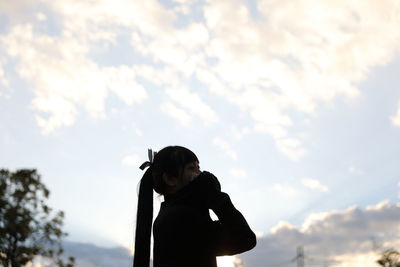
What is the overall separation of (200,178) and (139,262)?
81 centimetres

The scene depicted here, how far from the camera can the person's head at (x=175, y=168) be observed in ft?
11.2

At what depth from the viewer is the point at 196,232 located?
10.5ft

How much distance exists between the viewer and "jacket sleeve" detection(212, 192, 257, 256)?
3.01 metres

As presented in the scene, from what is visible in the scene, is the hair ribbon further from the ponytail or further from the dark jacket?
the dark jacket

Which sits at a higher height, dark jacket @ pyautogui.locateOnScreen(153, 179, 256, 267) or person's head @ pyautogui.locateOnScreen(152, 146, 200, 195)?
person's head @ pyautogui.locateOnScreen(152, 146, 200, 195)

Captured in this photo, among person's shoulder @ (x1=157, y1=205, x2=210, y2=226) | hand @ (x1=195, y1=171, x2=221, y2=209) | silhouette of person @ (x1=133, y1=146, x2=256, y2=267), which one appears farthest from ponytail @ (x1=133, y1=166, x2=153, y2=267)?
hand @ (x1=195, y1=171, x2=221, y2=209)

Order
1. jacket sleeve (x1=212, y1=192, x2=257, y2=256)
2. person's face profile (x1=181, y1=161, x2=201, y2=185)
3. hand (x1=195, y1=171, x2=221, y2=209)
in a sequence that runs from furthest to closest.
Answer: person's face profile (x1=181, y1=161, x2=201, y2=185) → hand (x1=195, y1=171, x2=221, y2=209) → jacket sleeve (x1=212, y1=192, x2=257, y2=256)

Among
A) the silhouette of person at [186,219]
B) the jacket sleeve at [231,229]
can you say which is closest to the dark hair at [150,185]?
the silhouette of person at [186,219]

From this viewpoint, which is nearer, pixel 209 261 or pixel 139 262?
pixel 209 261

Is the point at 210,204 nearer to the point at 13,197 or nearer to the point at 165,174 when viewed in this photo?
the point at 165,174

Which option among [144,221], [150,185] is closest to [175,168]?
[150,185]

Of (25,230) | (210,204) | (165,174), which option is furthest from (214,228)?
(25,230)

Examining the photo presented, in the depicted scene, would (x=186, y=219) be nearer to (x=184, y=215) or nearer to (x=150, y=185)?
(x=184, y=215)

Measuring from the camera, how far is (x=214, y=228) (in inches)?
126
